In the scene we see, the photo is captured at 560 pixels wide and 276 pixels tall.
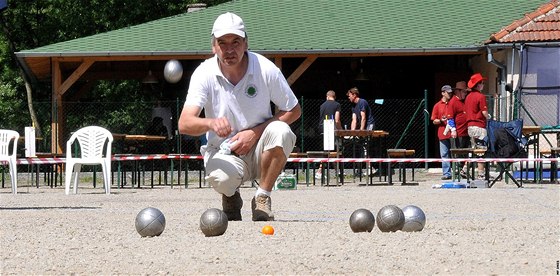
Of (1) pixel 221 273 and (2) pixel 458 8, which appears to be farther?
(2) pixel 458 8

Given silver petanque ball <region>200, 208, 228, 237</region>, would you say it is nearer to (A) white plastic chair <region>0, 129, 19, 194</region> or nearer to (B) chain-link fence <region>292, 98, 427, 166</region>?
(A) white plastic chair <region>0, 129, 19, 194</region>

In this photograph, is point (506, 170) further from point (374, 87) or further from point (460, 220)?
point (374, 87)

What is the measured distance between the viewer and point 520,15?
29.9 m

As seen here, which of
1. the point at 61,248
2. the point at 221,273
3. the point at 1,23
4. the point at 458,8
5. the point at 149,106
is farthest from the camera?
the point at 1,23

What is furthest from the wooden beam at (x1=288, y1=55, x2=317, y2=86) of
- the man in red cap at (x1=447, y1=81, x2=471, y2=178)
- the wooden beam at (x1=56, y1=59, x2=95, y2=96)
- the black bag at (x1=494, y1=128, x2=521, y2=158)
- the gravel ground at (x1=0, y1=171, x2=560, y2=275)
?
the gravel ground at (x1=0, y1=171, x2=560, y2=275)

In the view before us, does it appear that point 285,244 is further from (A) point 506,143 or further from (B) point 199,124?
(A) point 506,143

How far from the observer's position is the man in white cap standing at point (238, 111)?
10.2m

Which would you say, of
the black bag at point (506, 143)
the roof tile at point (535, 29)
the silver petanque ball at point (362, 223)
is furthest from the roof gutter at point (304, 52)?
the silver petanque ball at point (362, 223)

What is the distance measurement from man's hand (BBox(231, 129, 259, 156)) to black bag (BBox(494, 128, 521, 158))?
1108 centimetres

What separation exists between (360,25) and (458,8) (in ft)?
9.24

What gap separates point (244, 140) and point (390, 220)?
145 cm

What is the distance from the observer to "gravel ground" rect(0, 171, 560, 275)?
289 inches

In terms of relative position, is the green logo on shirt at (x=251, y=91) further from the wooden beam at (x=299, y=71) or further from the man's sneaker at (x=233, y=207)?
the wooden beam at (x=299, y=71)

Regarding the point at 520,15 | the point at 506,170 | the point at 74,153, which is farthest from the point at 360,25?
the point at 506,170
